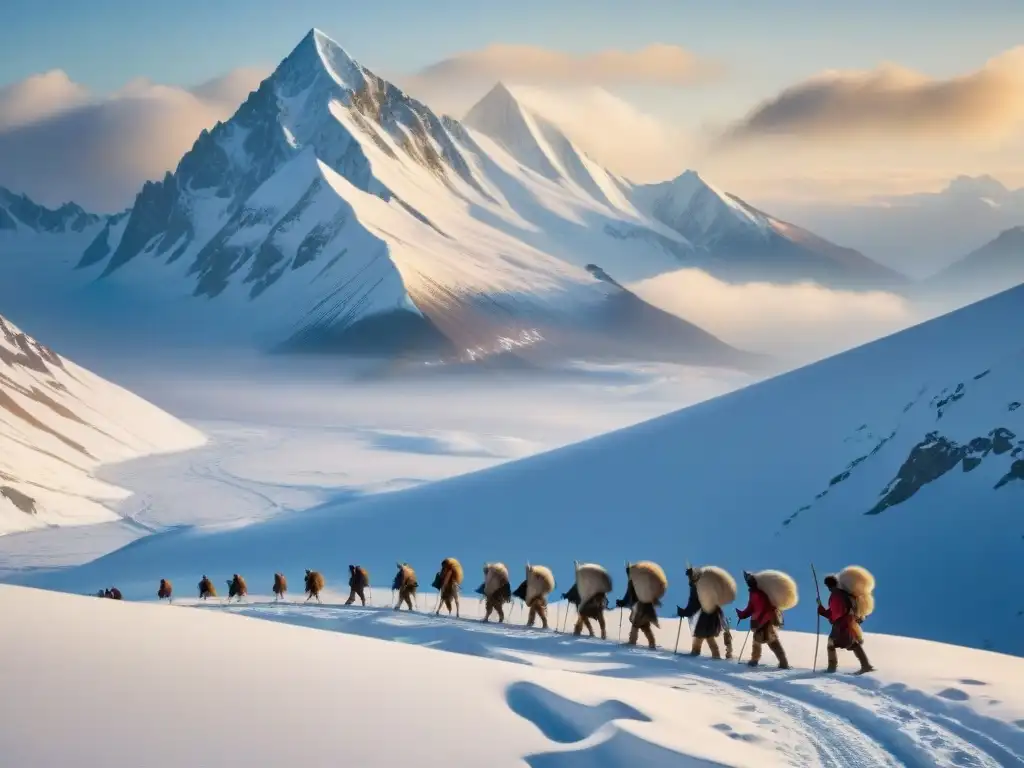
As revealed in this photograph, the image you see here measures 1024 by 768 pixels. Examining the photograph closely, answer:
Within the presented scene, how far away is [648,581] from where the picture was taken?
23.8m

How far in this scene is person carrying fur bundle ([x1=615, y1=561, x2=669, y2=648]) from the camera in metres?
23.8

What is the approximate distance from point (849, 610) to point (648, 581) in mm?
4756

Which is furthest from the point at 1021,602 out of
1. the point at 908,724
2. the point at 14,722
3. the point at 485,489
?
the point at 14,722

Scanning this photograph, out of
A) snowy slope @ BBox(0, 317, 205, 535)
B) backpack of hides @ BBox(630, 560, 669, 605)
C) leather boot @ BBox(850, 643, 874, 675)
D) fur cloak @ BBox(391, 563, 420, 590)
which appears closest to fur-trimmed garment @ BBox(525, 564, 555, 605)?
backpack of hides @ BBox(630, 560, 669, 605)

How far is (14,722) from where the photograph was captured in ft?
34.9

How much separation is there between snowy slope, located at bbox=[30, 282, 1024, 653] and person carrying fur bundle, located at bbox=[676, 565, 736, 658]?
2586cm

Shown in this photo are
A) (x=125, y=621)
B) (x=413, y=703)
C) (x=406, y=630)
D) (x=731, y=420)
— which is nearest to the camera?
(x=413, y=703)

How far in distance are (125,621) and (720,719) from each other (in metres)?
7.94

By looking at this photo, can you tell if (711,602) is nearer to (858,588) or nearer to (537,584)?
(858,588)

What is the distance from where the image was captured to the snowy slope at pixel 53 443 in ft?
437

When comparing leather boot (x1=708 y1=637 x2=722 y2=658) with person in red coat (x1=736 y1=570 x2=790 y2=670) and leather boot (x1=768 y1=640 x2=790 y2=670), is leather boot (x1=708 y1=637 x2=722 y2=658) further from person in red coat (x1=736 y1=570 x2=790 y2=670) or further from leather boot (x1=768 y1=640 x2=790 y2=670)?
leather boot (x1=768 y1=640 x2=790 y2=670)

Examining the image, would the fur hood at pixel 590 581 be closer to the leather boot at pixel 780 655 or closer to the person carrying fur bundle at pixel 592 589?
the person carrying fur bundle at pixel 592 589

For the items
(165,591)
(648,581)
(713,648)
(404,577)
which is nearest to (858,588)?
(713,648)

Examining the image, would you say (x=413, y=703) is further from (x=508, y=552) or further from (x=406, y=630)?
(x=508, y=552)
